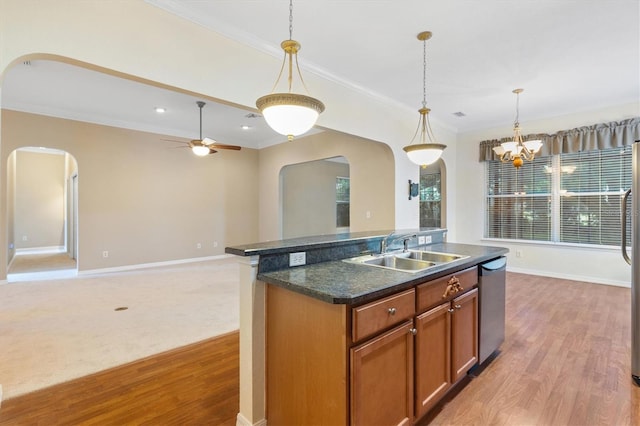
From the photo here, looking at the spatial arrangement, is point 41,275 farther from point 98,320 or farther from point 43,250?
point 43,250

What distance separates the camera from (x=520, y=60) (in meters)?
3.57

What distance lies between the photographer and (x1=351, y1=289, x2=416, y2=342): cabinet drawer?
53.3 inches

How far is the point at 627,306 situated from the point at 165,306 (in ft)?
19.5

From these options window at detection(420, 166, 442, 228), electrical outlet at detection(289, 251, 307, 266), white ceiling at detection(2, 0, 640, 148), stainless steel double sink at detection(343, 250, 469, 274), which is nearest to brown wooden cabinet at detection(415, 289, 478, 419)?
stainless steel double sink at detection(343, 250, 469, 274)

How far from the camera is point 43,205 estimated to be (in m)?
8.75

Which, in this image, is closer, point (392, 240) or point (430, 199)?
point (392, 240)

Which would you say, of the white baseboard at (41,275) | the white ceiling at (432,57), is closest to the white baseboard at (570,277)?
the white ceiling at (432,57)

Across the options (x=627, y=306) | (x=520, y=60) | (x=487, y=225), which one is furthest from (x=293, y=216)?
(x=627, y=306)

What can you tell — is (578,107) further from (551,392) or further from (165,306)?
(165,306)

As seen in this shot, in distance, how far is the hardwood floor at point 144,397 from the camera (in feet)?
6.16

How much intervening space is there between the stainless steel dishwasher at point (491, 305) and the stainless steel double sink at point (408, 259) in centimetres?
26

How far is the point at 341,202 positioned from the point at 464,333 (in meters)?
7.61

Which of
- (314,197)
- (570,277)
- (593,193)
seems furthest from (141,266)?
(593,193)

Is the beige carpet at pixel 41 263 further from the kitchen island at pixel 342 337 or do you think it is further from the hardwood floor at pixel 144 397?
the kitchen island at pixel 342 337
